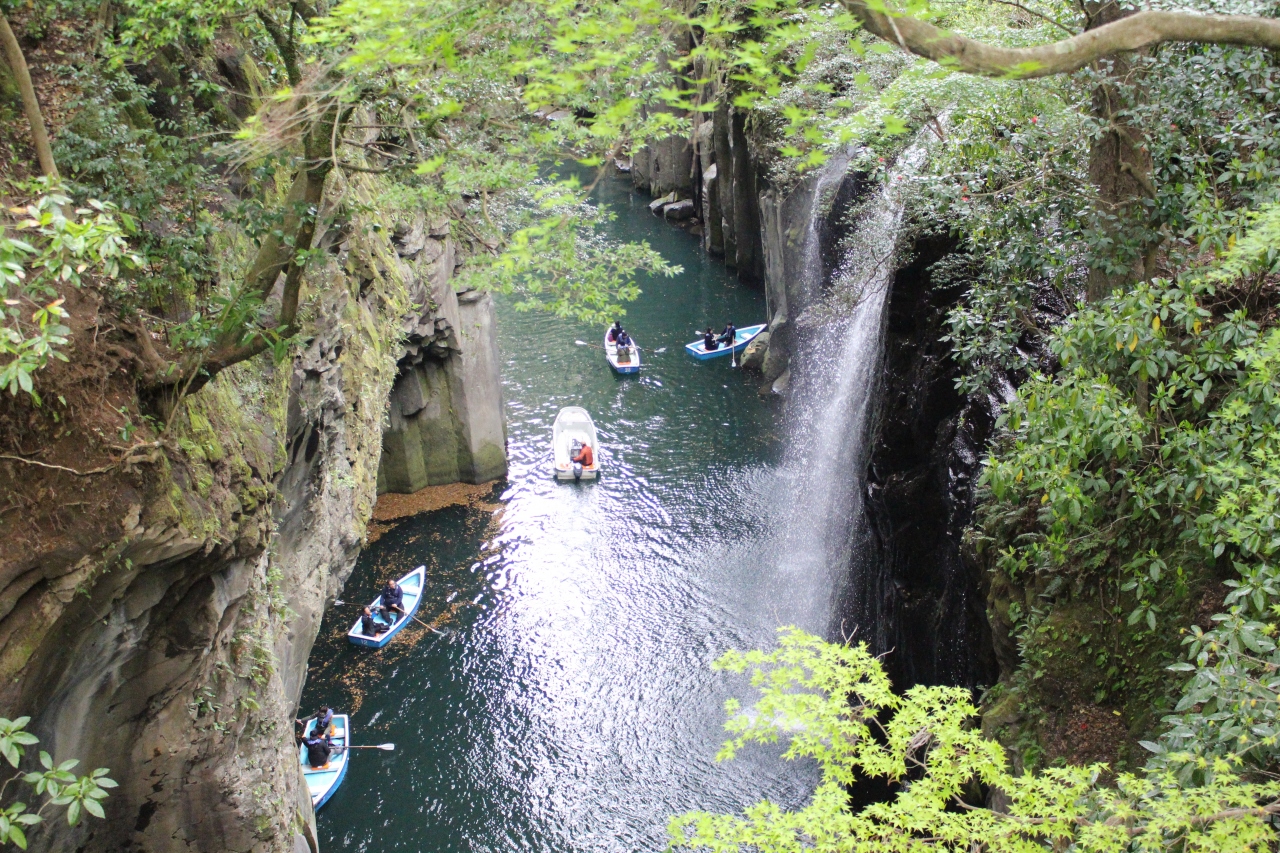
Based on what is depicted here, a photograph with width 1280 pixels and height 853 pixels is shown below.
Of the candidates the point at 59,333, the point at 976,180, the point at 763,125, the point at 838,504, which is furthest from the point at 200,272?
the point at 763,125

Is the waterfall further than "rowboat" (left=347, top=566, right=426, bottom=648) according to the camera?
Yes

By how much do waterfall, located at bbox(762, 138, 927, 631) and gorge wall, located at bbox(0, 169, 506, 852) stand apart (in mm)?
8988

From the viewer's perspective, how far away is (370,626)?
15727 mm

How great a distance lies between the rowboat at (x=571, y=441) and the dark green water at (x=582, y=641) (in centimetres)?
35

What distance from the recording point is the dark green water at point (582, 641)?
12742mm

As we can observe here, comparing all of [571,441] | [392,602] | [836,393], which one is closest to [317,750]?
[392,602]

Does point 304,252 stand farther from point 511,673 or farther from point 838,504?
point 838,504

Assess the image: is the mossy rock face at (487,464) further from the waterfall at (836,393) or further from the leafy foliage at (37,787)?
the leafy foliage at (37,787)

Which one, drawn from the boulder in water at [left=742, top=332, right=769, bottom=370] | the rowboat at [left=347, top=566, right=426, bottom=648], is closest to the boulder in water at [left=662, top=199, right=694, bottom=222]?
the boulder in water at [left=742, top=332, right=769, bottom=370]

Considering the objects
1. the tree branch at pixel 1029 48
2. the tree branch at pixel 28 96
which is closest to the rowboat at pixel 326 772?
the tree branch at pixel 28 96

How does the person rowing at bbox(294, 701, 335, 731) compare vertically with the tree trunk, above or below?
below

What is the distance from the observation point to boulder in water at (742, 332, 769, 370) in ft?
85.6

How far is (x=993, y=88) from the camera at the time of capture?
10023 millimetres

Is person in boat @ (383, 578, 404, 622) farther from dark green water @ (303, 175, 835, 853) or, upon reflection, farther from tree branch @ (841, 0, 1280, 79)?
tree branch @ (841, 0, 1280, 79)
